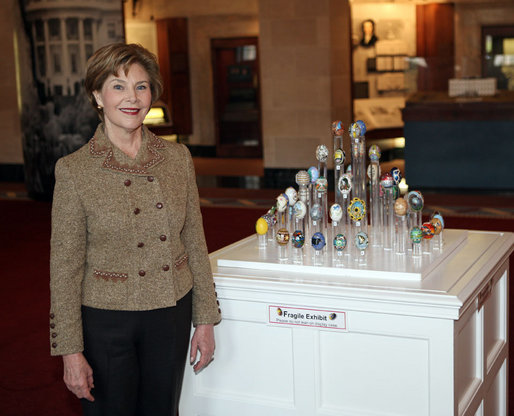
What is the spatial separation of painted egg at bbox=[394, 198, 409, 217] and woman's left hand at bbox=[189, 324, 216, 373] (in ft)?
2.98

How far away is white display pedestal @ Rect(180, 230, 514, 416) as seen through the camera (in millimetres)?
2668

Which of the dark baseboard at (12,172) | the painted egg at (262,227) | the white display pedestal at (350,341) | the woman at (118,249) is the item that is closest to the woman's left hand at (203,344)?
the woman at (118,249)

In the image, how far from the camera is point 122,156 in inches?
96.5

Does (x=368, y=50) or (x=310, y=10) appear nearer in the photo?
(x=310, y=10)

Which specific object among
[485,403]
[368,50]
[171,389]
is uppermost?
[368,50]

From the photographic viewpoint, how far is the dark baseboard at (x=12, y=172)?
1471 cm

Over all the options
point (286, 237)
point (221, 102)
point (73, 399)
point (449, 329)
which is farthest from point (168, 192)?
point (221, 102)

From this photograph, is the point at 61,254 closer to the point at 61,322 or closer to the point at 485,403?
the point at 61,322

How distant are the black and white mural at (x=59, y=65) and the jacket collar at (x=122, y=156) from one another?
8.51m

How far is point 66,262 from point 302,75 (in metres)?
9.56

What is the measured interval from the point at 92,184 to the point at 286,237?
984 mm

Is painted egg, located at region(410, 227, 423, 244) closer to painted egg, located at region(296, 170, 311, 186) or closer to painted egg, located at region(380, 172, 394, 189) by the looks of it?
painted egg, located at region(380, 172, 394, 189)

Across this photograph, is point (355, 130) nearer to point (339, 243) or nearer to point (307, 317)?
point (339, 243)

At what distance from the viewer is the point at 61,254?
7.75 feet
